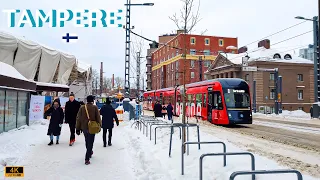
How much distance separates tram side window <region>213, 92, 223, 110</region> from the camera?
1873 cm

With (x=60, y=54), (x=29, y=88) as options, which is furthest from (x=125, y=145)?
(x=60, y=54)

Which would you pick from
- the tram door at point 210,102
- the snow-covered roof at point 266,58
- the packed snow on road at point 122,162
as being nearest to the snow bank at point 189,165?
the packed snow on road at point 122,162

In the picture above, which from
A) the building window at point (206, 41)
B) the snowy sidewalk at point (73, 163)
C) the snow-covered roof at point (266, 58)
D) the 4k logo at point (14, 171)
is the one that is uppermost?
the building window at point (206, 41)

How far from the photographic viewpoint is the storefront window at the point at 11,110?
13406 mm

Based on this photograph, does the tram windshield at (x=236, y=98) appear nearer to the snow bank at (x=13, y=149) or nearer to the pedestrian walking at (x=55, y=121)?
the pedestrian walking at (x=55, y=121)

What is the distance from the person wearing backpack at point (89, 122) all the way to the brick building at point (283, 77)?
147ft

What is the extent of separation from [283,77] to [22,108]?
151ft

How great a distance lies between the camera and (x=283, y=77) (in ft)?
171

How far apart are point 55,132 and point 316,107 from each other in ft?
82.4

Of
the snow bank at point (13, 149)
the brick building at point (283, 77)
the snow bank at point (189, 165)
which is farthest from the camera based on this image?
the brick building at point (283, 77)

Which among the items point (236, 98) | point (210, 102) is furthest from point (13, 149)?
point (210, 102)

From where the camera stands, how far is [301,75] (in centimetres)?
5322

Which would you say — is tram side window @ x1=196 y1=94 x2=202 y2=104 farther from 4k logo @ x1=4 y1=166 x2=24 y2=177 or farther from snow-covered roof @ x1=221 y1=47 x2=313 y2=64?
snow-covered roof @ x1=221 y1=47 x2=313 y2=64

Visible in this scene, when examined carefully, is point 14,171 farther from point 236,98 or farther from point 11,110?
point 236,98
